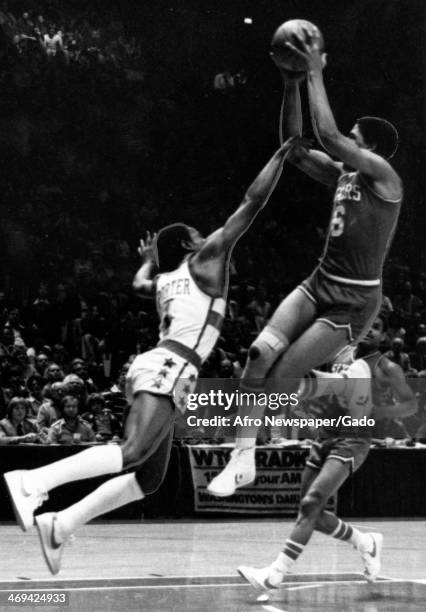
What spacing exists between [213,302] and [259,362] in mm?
403

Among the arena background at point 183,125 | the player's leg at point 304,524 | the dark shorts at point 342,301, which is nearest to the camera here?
the dark shorts at point 342,301

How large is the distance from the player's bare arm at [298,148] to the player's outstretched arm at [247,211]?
85mm

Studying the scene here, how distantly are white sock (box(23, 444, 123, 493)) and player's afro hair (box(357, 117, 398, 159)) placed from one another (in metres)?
2.11

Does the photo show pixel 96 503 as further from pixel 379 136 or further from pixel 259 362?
pixel 379 136

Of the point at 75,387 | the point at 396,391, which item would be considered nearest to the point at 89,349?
the point at 75,387

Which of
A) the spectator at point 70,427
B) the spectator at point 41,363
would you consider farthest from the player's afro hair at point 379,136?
the spectator at point 41,363

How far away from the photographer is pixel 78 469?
6.21m

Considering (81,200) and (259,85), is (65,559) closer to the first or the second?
(81,200)

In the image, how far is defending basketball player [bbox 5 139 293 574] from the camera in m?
6.14

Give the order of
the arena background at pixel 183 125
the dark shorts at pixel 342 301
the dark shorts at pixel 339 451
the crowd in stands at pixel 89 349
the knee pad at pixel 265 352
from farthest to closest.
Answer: the crowd in stands at pixel 89 349, the arena background at pixel 183 125, the dark shorts at pixel 339 451, the dark shorts at pixel 342 301, the knee pad at pixel 265 352

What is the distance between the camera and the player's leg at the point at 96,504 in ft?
20.4

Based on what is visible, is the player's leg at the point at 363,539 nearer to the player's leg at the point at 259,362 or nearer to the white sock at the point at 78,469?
the player's leg at the point at 259,362

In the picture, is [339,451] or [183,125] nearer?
[339,451]

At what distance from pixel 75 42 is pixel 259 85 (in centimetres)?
224
